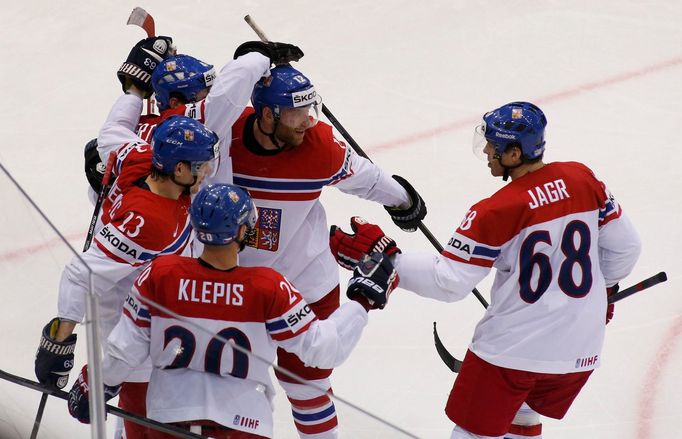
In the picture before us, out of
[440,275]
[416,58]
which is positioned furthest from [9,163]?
[440,275]

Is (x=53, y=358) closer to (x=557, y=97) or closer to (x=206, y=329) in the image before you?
(x=206, y=329)

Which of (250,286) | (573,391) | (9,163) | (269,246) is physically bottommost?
(9,163)

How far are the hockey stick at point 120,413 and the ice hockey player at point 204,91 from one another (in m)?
0.83

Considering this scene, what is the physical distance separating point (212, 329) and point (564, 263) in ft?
3.30

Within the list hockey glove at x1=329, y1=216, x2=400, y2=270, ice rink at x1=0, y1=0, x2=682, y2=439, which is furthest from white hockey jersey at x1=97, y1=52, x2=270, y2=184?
ice rink at x1=0, y1=0, x2=682, y2=439

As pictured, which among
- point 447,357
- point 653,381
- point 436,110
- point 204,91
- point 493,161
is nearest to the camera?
point 493,161

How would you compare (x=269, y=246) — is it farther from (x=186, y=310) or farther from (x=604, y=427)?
(x=604, y=427)

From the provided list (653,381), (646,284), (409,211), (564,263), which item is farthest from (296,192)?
(653,381)

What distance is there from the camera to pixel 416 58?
6.12 metres

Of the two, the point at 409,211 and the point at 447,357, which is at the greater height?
the point at 409,211

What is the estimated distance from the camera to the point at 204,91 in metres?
3.35

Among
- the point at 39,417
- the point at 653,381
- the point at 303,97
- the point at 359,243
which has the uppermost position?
the point at 303,97

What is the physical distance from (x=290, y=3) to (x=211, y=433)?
462 cm

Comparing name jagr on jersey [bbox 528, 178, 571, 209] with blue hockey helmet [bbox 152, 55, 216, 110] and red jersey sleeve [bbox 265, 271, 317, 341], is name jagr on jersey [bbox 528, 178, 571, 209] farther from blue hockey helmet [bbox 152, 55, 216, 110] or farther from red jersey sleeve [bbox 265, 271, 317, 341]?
blue hockey helmet [bbox 152, 55, 216, 110]
